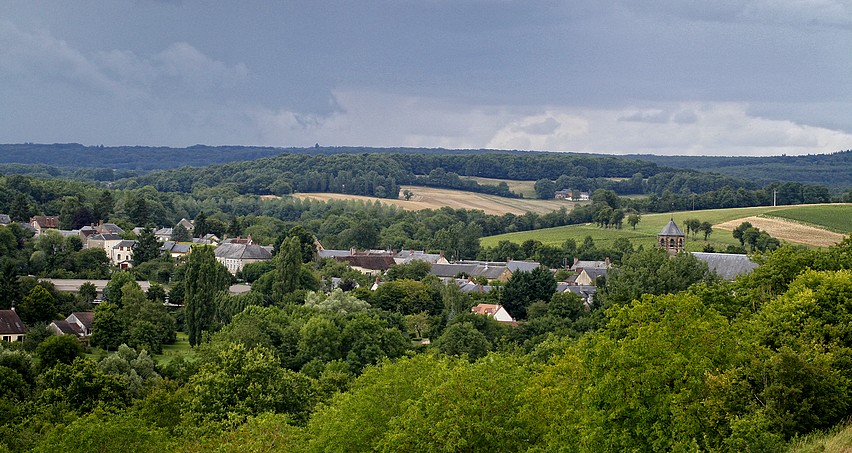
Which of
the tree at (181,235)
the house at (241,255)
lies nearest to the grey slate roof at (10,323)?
the house at (241,255)

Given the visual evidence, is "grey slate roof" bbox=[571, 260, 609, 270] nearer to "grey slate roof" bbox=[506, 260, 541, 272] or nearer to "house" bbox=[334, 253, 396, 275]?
"grey slate roof" bbox=[506, 260, 541, 272]

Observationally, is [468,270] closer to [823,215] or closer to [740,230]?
[740,230]

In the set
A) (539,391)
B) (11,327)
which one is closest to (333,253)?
(11,327)

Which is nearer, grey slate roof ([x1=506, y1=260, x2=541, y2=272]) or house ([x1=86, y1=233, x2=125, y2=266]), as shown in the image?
grey slate roof ([x1=506, y1=260, x2=541, y2=272])

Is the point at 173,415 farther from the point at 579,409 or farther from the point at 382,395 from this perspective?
the point at 579,409

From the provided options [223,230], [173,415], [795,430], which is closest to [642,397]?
[795,430]

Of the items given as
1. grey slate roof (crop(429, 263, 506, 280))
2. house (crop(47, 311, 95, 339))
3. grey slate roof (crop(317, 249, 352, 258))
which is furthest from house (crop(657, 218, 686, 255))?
house (crop(47, 311, 95, 339))

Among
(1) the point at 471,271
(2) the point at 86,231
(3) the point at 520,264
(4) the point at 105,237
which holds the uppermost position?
(2) the point at 86,231
